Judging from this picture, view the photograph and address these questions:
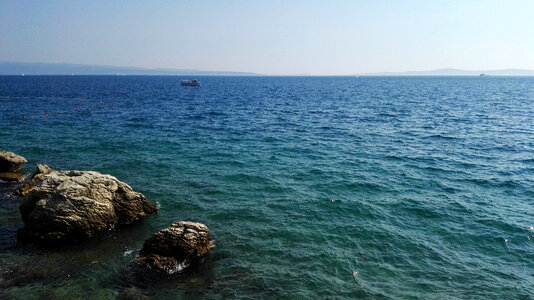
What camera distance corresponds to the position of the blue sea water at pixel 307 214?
14602 millimetres

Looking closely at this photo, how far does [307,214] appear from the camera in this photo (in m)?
21.6

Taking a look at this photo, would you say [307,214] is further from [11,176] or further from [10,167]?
[10,167]

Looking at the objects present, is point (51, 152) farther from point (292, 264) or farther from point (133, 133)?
point (292, 264)

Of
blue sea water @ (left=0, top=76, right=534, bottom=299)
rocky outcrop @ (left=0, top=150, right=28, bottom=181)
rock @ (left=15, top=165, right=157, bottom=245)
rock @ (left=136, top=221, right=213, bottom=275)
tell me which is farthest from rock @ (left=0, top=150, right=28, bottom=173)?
rock @ (left=136, top=221, right=213, bottom=275)

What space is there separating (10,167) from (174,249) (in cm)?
2112

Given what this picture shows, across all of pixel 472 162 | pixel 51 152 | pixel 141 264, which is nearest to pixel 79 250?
pixel 141 264

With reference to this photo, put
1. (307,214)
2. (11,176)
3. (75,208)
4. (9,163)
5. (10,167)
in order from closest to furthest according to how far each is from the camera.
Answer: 1. (75,208)
2. (307,214)
3. (11,176)
4. (9,163)
5. (10,167)

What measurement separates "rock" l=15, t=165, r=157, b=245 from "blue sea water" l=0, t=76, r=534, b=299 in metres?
Result: 0.85

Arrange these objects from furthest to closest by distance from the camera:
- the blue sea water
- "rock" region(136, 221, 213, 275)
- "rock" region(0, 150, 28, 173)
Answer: "rock" region(0, 150, 28, 173) → "rock" region(136, 221, 213, 275) → the blue sea water

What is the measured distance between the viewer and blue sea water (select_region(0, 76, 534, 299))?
14602 mm

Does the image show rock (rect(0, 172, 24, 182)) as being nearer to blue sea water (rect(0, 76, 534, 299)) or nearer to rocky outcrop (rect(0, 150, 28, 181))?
rocky outcrop (rect(0, 150, 28, 181))

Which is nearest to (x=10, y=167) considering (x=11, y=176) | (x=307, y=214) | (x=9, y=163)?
(x=9, y=163)

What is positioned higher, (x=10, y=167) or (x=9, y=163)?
(x=9, y=163)

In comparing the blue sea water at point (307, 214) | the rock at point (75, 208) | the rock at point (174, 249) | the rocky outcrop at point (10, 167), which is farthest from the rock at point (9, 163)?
the rock at point (174, 249)
